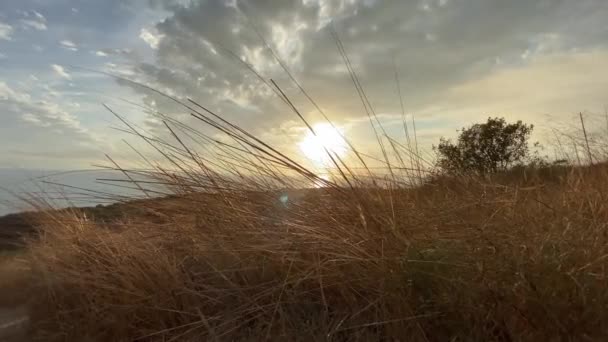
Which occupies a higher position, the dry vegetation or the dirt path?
the dry vegetation

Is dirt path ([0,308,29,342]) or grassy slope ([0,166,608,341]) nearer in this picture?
grassy slope ([0,166,608,341])

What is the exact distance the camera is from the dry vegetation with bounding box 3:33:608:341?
170cm

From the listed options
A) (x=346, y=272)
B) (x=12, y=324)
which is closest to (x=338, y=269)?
(x=346, y=272)

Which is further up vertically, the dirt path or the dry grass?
the dry grass

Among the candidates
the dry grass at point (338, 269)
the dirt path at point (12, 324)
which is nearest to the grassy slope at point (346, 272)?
the dry grass at point (338, 269)

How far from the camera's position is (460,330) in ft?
5.59

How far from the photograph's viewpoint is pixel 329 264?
2223mm

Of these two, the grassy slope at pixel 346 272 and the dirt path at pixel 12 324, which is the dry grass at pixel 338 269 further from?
the dirt path at pixel 12 324

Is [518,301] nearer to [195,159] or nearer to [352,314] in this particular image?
[352,314]

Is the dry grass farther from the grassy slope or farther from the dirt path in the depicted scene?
the dirt path

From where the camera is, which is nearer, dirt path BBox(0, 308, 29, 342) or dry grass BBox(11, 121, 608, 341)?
dry grass BBox(11, 121, 608, 341)

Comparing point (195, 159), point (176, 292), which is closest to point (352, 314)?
point (176, 292)

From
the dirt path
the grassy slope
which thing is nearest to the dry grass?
the grassy slope

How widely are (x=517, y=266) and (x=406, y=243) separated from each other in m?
0.46
